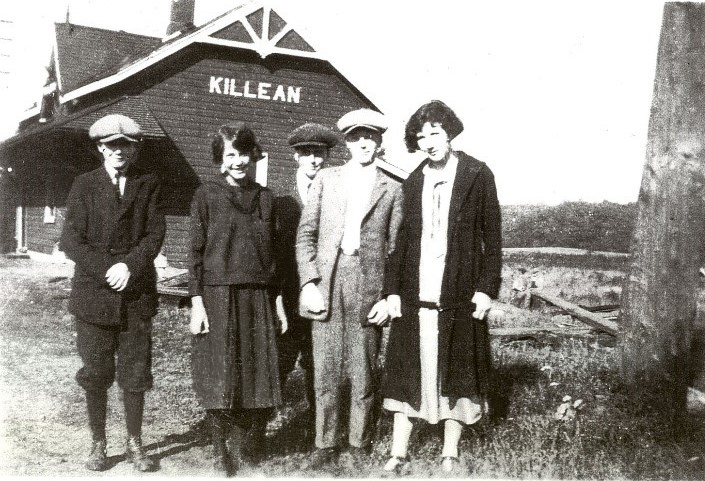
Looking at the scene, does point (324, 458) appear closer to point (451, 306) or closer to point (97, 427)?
point (451, 306)

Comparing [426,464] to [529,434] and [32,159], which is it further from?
[32,159]

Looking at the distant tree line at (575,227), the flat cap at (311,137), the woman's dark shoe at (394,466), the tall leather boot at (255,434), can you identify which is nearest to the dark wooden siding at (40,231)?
the flat cap at (311,137)

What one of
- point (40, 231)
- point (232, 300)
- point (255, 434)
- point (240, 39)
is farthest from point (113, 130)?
point (40, 231)

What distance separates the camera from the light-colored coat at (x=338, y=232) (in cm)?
376

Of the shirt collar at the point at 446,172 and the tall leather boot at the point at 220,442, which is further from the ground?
the shirt collar at the point at 446,172

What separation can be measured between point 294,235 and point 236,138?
754 millimetres

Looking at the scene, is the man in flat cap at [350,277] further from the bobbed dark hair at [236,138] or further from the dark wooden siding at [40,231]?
the dark wooden siding at [40,231]

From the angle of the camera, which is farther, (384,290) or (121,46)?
(121,46)

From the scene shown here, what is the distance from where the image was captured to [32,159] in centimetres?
1558

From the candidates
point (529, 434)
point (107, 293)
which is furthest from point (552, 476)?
point (107, 293)

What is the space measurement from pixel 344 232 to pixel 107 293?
4.23ft

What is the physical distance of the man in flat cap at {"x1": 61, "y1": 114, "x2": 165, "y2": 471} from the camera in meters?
3.67

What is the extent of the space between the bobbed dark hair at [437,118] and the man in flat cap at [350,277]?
18cm

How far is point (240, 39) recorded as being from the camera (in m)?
14.5
